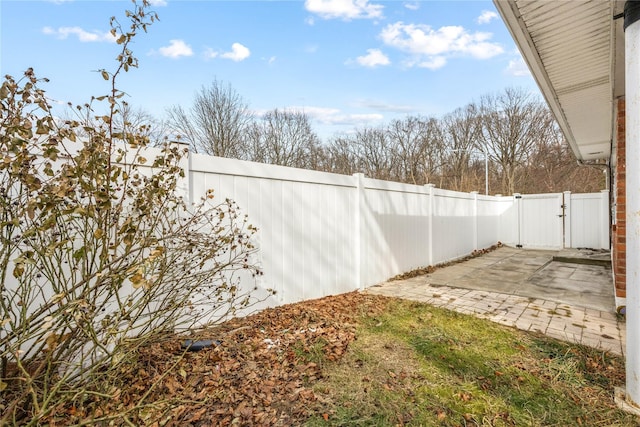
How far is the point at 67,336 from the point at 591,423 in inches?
126

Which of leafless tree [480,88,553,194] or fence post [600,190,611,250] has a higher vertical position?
leafless tree [480,88,553,194]

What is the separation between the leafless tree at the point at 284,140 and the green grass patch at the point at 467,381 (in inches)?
639

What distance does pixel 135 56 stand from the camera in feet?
6.40

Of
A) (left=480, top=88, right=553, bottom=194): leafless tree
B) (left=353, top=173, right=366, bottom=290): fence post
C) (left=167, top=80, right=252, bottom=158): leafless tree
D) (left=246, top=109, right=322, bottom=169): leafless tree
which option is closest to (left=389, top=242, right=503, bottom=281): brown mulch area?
(left=353, top=173, right=366, bottom=290): fence post

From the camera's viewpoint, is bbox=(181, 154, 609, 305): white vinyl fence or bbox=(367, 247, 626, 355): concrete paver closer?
bbox=(367, 247, 626, 355): concrete paver

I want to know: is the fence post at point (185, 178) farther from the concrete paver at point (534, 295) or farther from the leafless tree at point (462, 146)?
the leafless tree at point (462, 146)

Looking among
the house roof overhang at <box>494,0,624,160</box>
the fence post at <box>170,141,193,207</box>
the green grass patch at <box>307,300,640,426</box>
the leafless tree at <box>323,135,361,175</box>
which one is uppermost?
the leafless tree at <box>323,135,361,175</box>

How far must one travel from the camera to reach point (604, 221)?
29.3 ft

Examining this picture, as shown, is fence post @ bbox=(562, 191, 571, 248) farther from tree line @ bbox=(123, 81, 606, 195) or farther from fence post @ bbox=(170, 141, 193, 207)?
fence post @ bbox=(170, 141, 193, 207)

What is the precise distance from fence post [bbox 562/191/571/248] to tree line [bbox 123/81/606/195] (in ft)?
25.9

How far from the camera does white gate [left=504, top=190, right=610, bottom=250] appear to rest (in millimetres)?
9148

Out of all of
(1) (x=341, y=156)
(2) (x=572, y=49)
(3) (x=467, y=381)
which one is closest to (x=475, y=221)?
(2) (x=572, y=49)

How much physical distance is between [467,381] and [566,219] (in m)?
10.2

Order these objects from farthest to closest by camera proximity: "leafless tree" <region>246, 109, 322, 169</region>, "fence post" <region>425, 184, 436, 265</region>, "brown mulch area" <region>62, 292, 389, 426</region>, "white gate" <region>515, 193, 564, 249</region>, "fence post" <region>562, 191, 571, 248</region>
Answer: "leafless tree" <region>246, 109, 322, 169</region> → "white gate" <region>515, 193, 564, 249</region> → "fence post" <region>562, 191, 571, 248</region> → "fence post" <region>425, 184, 436, 265</region> → "brown mulch area" <region>62, 292, 389, 426</region>
